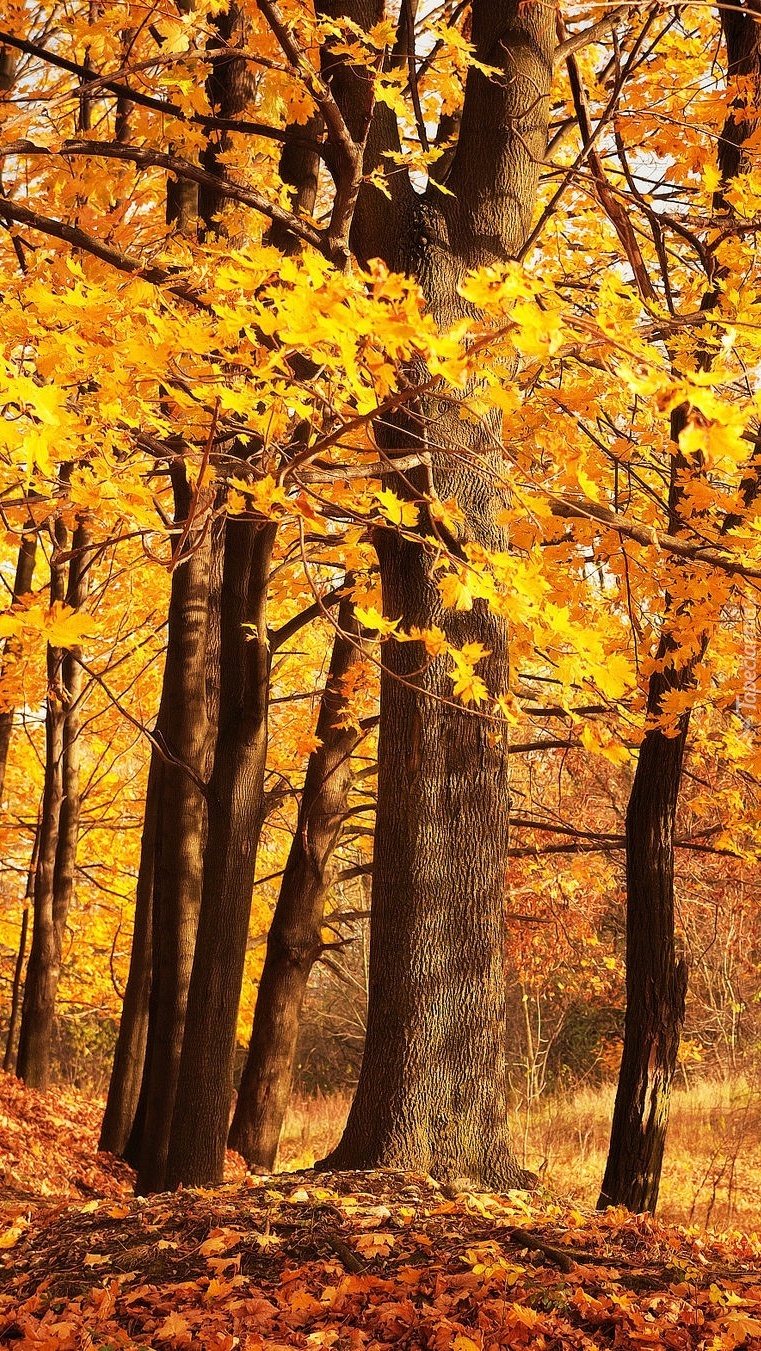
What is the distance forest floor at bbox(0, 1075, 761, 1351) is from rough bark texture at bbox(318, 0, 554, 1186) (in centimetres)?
28

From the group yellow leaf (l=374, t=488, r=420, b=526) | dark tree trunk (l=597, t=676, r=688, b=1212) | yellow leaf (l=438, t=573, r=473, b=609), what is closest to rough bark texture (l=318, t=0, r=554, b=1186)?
yellow leaf (l=374, t=488, r=420, b=526)

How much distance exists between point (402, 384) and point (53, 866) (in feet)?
24.2

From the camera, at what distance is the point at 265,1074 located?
7789 mm

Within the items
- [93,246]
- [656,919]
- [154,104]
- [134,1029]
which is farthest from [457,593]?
[134,1029]

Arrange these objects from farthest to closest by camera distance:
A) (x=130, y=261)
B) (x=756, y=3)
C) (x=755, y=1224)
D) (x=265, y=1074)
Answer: (x=755, y=1224), (x=265, y=1074), (x=756, y=3), (x=130, y=261)

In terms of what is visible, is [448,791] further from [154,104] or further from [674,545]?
[154,104]

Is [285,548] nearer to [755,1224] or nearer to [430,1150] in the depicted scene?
[430,1150]

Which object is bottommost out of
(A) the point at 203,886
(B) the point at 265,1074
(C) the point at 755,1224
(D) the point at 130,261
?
(C) the point at 755,1224

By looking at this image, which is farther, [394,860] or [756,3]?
[756,3]

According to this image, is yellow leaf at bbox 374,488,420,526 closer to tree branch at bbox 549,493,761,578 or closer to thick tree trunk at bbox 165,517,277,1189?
tree branch at bbox 549,493,761,578

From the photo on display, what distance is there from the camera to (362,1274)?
9.56ft

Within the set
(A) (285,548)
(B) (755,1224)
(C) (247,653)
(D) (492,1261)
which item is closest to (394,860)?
(D) (492,1261)

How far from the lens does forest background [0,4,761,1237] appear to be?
2.43m

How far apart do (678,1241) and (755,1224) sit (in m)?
7.51
